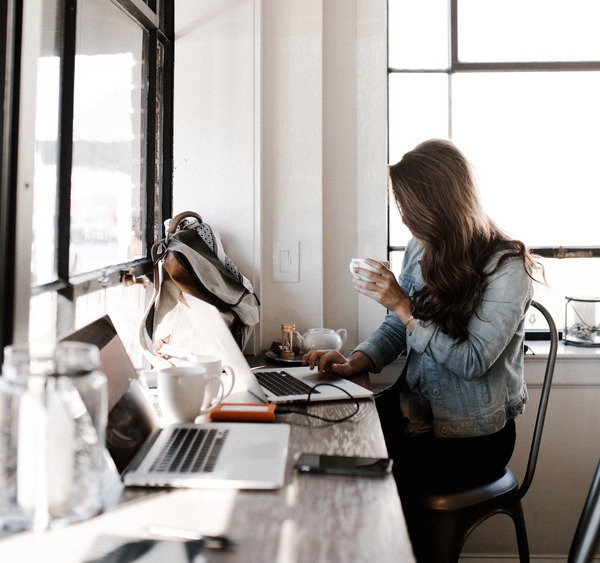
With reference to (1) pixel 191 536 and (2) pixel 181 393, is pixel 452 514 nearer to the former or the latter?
(2) pixel 181 393

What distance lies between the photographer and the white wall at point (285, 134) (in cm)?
225

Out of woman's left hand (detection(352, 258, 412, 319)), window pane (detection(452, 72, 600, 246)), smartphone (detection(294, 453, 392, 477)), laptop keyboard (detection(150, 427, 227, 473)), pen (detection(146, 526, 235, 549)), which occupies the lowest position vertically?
pen (detection(146, 526, 235, 549))

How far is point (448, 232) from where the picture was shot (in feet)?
5.74

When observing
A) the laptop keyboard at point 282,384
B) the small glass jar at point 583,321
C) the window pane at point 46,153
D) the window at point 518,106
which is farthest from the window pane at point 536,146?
the window pane at point 46,153

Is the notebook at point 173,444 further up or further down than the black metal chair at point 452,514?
further up

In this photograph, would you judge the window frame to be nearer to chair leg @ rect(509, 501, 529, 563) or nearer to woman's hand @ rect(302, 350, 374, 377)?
woman's hand @ rect(302, 350, 374, 377)

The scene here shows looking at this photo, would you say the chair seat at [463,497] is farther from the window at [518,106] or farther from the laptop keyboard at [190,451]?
the window at [518,106]

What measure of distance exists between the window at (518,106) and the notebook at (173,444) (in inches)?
59.0

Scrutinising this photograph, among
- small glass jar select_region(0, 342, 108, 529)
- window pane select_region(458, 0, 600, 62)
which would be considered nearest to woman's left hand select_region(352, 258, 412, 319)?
small glass jar select_region(0, 342, 108, 529)

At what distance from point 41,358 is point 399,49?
208 cm

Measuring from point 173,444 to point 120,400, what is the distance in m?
0.11

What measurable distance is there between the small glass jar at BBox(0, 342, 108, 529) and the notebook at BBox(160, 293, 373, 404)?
0.49m

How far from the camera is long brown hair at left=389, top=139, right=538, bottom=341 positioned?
66.6 inches

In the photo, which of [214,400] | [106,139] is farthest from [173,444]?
[106,139]
